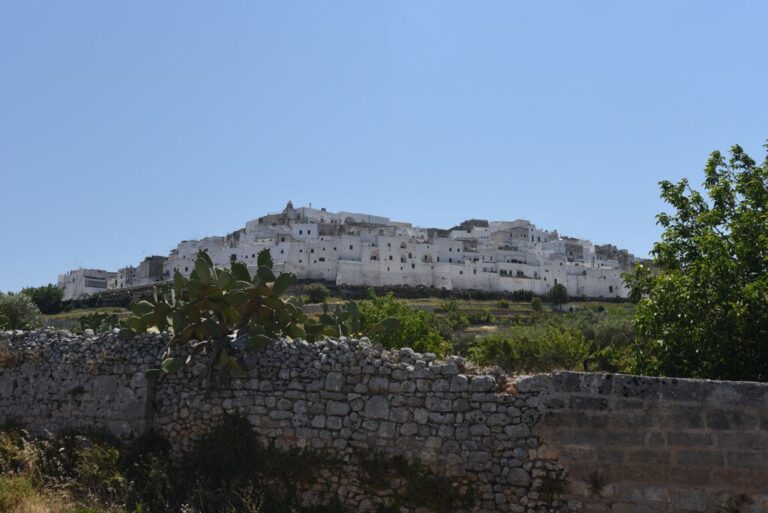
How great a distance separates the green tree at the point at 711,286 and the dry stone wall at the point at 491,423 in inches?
117

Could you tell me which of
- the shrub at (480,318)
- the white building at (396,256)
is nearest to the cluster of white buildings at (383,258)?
the white building at (396,256)

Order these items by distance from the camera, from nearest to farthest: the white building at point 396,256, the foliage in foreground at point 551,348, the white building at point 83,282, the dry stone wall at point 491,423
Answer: the dry stone wall at point 491,423
the foliage in foreground at point 551,348
the white building at point 396,256
the white building at point 83,282

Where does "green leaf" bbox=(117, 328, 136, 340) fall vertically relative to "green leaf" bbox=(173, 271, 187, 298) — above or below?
below

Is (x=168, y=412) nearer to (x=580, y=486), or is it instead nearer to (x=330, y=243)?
(x=580, y=486)

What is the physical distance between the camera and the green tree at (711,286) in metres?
11.2

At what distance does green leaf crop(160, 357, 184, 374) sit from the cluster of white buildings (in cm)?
9464

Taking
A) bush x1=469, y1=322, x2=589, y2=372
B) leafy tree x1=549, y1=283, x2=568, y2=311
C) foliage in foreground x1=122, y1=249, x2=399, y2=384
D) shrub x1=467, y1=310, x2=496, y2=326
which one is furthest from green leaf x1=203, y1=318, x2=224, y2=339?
leafy tree x1=549, y1=283, x2=568, y2=311

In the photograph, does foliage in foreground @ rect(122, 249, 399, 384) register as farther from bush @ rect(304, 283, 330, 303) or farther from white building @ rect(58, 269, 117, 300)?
white building @ rect(58, 269, 117, 300)

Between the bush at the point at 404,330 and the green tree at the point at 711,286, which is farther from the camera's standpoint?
the bush at the point at 404,330

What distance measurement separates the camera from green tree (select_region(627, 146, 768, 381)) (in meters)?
11.2

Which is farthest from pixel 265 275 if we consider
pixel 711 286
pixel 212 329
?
pixel 711 286

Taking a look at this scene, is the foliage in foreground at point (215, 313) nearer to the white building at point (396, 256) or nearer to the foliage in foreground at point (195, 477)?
the foliage in foreground at point (195, 477)

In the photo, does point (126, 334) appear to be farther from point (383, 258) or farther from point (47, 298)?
point (383, 258)

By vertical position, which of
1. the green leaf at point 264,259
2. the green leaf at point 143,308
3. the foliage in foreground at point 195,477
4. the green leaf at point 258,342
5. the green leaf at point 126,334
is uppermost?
the green leaf at point 264,259
